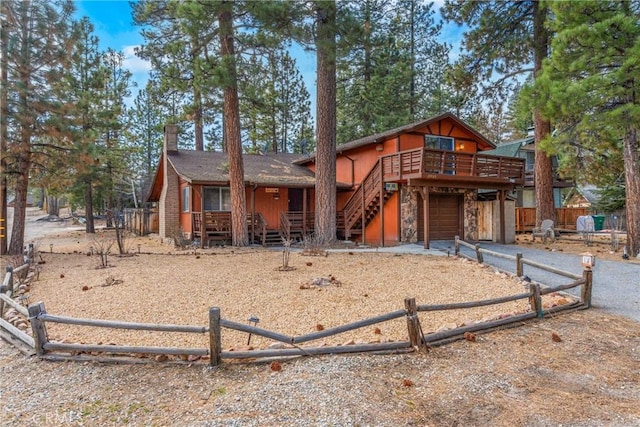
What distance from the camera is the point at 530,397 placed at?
3.39 meters

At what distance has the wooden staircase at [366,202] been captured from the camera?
15.1 metres

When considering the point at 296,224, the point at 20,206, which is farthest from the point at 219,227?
the point at 20,206

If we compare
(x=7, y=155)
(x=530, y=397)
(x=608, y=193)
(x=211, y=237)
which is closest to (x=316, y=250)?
(x=211, y=237)

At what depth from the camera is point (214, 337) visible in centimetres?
382

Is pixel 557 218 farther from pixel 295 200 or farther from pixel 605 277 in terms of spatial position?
pixel 605 277

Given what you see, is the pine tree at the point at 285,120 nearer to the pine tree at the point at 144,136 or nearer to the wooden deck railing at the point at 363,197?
the pine tree at the point at 144,136

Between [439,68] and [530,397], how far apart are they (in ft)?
86.4

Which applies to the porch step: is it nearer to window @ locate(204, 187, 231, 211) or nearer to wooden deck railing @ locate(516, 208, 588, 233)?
window @ locate(204, 187, 231, 211)

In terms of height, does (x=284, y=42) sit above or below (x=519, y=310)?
above

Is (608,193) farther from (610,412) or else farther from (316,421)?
(316,421)

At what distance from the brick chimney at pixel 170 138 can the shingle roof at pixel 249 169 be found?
27 cm

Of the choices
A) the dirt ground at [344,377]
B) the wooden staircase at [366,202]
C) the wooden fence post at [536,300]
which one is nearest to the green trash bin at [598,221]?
the wooden staircase at [366,202]

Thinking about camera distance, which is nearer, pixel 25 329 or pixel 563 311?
pixel 25 329

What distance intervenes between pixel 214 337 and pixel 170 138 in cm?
1635
